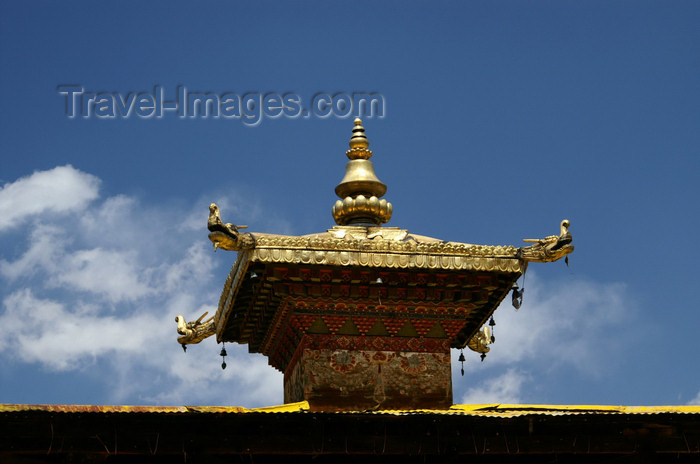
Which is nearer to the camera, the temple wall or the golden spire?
the temple wall

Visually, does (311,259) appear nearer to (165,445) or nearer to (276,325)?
(276,325)

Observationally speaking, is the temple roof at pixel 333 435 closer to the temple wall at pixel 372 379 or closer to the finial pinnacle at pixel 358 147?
the temple wall at pixel 372 379

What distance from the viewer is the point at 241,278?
45.1 feet

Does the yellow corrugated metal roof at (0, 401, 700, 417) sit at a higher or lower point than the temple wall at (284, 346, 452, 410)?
lower

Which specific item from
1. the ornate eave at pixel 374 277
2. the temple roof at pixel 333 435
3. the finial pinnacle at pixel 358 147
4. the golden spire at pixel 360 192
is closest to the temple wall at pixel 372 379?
the ornate eave at pixel 374 277

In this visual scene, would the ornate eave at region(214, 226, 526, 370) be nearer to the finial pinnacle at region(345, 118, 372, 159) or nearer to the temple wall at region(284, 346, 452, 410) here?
the temple wall at region(284, 346, 452, 410)

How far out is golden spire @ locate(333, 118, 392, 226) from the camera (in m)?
15.7

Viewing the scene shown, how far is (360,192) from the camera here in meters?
16.1

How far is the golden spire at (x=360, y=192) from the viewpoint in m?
15.7

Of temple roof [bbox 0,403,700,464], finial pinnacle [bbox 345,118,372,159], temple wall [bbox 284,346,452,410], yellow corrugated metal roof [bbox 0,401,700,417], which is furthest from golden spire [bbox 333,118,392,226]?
temple roof [bbox 0,403,700,464]

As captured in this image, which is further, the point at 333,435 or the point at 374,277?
the point at 374,277

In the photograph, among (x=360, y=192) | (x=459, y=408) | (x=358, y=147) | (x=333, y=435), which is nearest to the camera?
(x=333, y=435)

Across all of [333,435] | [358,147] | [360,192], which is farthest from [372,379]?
[358,147]

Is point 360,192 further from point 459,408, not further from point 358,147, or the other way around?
point 459,408
